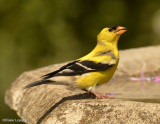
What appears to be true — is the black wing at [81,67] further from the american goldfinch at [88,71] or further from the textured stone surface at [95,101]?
the textured stone surface at [95,101]

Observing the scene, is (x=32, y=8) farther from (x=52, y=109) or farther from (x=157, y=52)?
(x=52, y=109)

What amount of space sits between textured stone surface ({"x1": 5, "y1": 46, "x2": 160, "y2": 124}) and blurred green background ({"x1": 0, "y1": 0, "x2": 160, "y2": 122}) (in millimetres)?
2164

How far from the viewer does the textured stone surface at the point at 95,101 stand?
9.50ft

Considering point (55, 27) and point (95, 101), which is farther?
point (55, 27)

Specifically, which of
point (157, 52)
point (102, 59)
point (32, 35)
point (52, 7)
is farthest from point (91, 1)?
point (102, 59)

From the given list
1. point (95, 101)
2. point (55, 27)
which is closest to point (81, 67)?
point (95, 101)

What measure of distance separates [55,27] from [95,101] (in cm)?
434

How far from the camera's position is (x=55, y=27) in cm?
734

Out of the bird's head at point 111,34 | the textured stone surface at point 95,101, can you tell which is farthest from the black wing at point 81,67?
the bird's head at point 111,34

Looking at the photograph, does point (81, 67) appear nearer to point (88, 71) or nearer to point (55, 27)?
point (88, 71)

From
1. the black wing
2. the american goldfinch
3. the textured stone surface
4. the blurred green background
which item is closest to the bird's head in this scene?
the american goldfinch

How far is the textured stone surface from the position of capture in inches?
114

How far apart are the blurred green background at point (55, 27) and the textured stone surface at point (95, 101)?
2.16 m

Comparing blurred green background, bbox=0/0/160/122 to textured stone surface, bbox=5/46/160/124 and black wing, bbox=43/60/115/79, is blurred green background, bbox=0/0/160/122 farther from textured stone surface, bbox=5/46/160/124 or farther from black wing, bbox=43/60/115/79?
black wing, bbox=43/60/115/79
